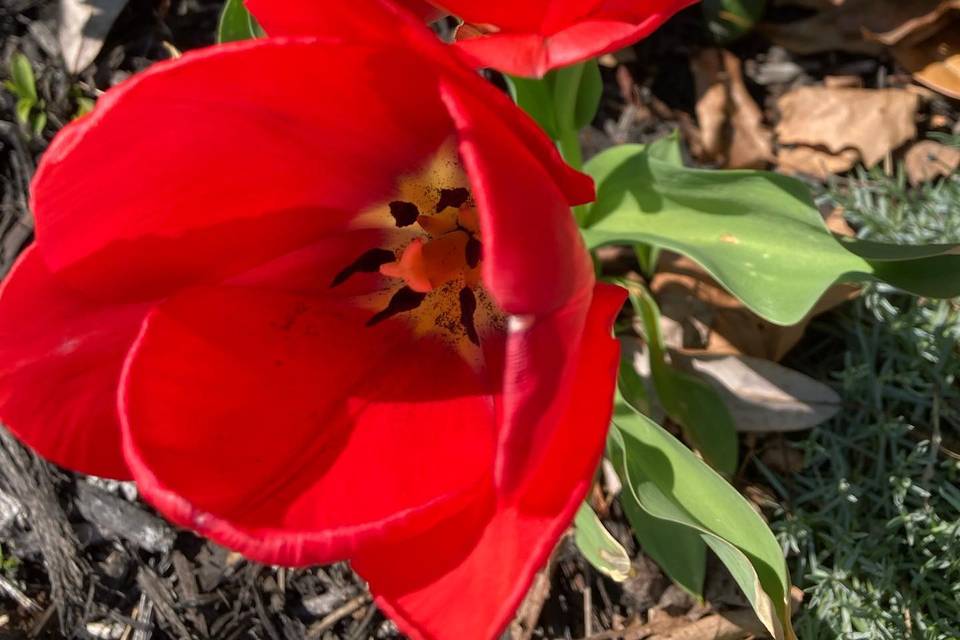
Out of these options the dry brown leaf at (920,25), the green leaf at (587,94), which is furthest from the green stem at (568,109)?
the dry brown leaf at (920,25)

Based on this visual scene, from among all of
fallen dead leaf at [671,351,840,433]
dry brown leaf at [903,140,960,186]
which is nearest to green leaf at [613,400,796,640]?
fallen dead leaf at [671,351,840,433]

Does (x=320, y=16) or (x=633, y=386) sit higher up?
(x=320, y=16)

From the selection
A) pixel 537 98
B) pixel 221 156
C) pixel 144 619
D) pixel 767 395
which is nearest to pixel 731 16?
pixel 537 98

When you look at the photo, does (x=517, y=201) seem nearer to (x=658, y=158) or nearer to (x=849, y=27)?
(x=658, y=158)

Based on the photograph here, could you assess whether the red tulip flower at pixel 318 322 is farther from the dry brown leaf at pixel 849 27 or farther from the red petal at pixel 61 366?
the dry brown leaf at pixel 849 27

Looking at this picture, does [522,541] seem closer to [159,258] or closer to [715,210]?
[159,258]

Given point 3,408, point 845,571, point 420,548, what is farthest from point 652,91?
point 3,408

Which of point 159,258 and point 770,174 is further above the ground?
point 159,258

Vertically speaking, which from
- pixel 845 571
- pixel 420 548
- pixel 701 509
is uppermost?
pixel 420 548
